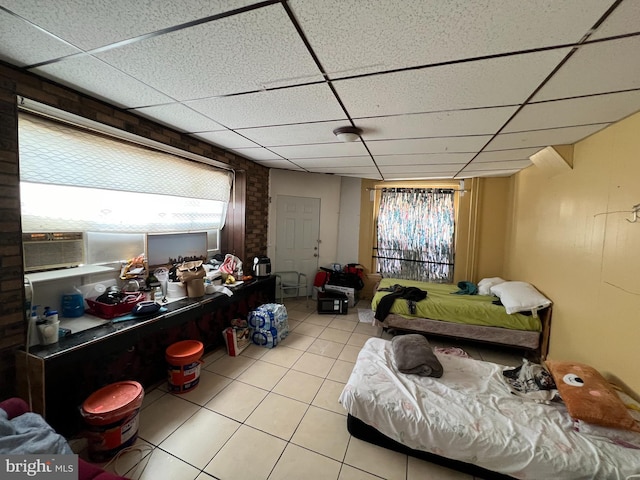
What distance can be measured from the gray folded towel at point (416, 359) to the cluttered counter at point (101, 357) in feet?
6.33

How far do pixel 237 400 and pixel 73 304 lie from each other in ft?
5.05

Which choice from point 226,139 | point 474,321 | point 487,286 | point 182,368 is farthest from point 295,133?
point 487,286

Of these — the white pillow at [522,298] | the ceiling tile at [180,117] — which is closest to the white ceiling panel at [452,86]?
the ceiling tile at [180,117]

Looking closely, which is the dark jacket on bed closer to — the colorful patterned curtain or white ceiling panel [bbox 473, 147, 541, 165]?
the colorful patterned curtain

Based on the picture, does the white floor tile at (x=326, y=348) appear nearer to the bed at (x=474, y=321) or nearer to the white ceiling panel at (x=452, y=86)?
the bed at (x=474, y=321)

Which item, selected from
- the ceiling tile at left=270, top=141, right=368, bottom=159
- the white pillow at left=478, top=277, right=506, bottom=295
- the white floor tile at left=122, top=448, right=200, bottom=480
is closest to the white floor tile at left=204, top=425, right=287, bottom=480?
the white floor tile at left=122, top=448, right=200, bottom=480

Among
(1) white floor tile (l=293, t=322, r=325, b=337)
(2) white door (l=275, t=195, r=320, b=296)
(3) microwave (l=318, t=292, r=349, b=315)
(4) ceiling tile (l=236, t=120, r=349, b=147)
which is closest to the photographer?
(4) ceiling tile (l=236, t=120, r=349, b=147)

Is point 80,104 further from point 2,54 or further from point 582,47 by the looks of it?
point 582,47

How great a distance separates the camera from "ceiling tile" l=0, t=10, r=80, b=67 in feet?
3.56

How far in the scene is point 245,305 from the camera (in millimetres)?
3453

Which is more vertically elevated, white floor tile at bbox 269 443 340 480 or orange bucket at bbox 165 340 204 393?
orange bucket at bbox 165 340 204 393

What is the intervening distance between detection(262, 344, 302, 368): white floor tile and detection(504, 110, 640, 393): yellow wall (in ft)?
8.79

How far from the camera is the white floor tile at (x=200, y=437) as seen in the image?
5.30ft

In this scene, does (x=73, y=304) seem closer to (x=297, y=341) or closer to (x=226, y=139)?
(x=226, y=139)
